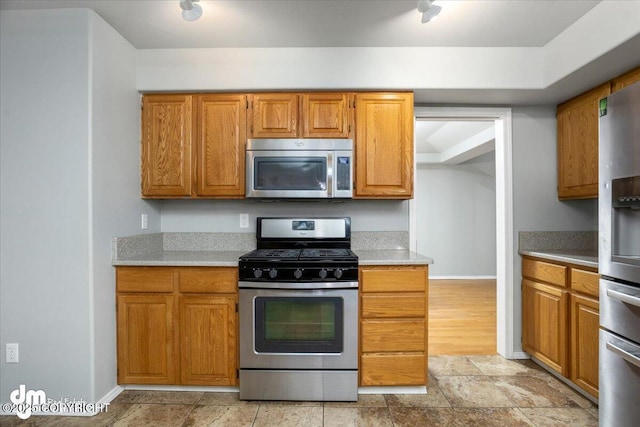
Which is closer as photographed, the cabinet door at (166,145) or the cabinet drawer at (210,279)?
the cabinet drawer at (210,279)

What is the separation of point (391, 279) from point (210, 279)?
1234 millimetres

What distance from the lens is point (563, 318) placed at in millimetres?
2389

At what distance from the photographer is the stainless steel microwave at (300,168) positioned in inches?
99.9

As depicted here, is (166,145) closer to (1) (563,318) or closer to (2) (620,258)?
(2) (620,258)

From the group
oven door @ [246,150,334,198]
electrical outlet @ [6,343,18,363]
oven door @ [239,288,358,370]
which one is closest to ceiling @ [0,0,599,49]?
oven door @ [246,150,334,198]

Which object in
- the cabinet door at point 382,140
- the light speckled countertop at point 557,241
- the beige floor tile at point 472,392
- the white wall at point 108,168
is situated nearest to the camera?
the white wall at point 108,168

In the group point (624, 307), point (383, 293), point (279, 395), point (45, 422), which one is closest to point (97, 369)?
point (45, 422)

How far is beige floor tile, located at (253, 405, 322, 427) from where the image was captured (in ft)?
6.51

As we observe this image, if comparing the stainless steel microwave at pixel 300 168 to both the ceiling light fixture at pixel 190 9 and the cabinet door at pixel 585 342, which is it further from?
the cabinet door at pixel 585 342

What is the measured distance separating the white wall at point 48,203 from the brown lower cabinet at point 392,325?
173 centimetres

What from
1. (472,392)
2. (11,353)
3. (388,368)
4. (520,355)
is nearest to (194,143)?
(11,353)

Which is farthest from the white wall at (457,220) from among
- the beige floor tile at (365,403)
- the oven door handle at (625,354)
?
the oven door handle at (625,354)

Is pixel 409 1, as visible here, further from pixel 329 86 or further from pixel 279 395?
pixel 279 395

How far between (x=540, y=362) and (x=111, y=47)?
13.2ft
